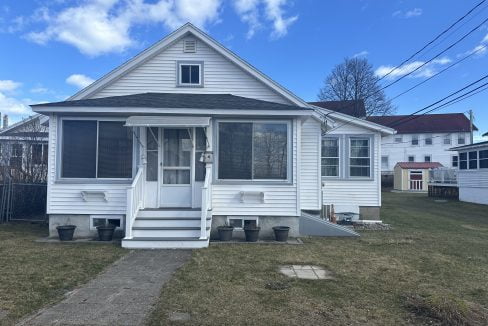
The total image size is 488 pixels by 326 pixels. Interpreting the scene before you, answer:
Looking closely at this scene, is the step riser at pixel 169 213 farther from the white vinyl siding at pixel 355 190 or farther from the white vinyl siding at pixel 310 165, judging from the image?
the white vinyl siding at pixel 355 190

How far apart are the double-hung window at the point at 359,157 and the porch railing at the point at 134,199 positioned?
782 cm

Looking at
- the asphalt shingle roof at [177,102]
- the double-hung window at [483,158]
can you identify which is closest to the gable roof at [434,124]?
the double-hung window at [483,158]

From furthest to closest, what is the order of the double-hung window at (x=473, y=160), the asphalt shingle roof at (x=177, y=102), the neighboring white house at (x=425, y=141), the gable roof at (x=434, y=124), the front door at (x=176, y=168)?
the gable roof at (x=434, y=124), the neighboring white house at (x=425, y=141), the double-hung window at (x=473, y=160), the front door at (x=176, y=168), the asphalt shingle roof at (x=177, y=102)

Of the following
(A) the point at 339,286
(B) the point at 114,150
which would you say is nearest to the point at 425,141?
(B) the point at 114,150

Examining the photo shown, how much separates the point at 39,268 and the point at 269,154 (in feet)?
19.0

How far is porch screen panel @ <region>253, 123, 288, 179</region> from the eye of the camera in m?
9.70

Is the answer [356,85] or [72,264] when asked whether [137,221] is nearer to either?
[72,264]

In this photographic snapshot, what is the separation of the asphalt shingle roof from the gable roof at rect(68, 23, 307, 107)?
0.83 m

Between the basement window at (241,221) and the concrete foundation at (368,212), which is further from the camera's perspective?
the concrete foundation at (368,212)

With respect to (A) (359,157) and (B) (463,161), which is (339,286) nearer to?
(A) (359,157)

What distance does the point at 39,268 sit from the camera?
20.9 ft

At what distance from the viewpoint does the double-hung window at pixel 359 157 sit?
44.2 ft

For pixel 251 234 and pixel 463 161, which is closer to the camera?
pixel 251 234

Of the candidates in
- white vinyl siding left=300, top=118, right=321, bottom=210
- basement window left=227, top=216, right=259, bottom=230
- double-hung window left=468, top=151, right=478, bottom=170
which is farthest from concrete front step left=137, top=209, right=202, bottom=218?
double-hung window left=468, top=151, right=478, bottom=170
